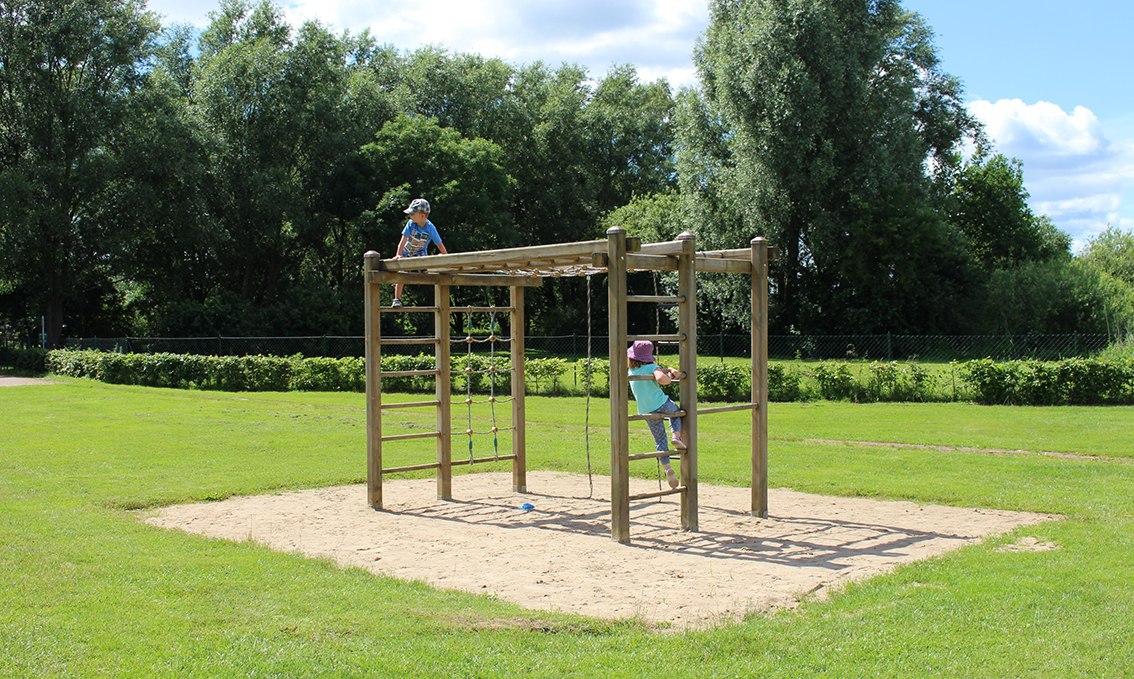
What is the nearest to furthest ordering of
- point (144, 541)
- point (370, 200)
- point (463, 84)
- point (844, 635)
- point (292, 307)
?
point (844, 635) → point (144, 541) → point (292, 307) → point (370, 200) → point (463, 84)

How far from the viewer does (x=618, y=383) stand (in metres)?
8.09

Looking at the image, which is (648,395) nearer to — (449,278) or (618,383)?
(618,383)

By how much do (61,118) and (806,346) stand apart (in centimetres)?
2860

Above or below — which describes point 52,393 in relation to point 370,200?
below

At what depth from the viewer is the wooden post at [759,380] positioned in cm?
890

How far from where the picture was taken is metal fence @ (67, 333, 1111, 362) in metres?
23.8

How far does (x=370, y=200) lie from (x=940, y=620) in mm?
40515

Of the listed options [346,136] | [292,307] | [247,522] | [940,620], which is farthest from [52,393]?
[940,620]

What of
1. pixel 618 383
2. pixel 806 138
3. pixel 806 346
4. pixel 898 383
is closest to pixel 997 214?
pixel 806 138

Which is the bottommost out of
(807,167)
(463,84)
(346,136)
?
(807,167)

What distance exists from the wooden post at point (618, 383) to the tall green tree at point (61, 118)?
34.0 meters

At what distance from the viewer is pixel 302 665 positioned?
4.80 meters

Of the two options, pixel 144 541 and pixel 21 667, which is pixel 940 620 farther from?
pixel 144 541

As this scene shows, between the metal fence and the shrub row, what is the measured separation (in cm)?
295
